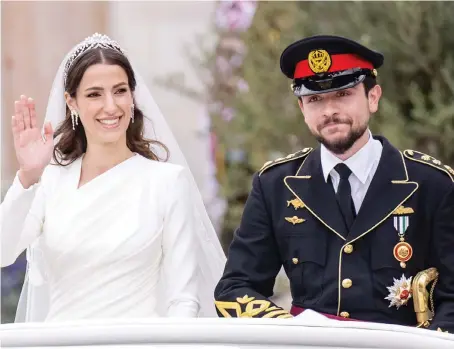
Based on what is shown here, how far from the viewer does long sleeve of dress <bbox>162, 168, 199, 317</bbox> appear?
348 cm

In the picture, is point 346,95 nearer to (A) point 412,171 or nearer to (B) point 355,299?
(A) point 412,171

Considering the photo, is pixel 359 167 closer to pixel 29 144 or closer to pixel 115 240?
pixel 115 240

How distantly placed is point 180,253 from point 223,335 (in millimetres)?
1104

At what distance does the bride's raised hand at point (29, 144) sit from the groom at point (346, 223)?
0.70 meters

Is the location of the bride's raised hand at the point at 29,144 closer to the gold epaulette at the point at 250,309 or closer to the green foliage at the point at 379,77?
the gold epaulette at the point at 250,309

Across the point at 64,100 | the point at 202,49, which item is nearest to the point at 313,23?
the point at 202,49

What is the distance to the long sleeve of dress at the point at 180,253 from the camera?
11.4 feet

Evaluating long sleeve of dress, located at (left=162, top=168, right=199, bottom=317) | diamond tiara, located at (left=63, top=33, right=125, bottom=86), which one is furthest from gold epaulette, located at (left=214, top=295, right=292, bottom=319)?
diamond tiara, located at (left=63, top=33, right=125, bottom=86)

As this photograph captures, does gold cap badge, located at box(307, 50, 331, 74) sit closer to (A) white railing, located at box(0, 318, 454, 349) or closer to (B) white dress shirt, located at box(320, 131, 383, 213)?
(B) white dress shirt, located at box(320, 131, 383, 213)

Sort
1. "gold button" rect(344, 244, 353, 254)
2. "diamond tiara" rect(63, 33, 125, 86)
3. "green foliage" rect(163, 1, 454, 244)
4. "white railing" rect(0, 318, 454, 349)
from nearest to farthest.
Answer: "white railing" rect(0, 318, 454, 349), "gold button" rect(344, 244, 353, 254), "diamond tiara" rect(63, 33, 125, 86), "green foliage" rect(163, 1, 454, 244)

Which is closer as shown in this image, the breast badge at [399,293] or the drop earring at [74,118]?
the breast badge at [399,293]

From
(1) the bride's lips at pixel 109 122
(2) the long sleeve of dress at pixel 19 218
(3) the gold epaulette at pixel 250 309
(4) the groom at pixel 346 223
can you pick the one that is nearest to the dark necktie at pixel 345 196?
(4) the groom at pixel 346 223

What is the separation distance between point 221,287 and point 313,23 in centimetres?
451

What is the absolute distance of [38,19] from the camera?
9773 millimetres
